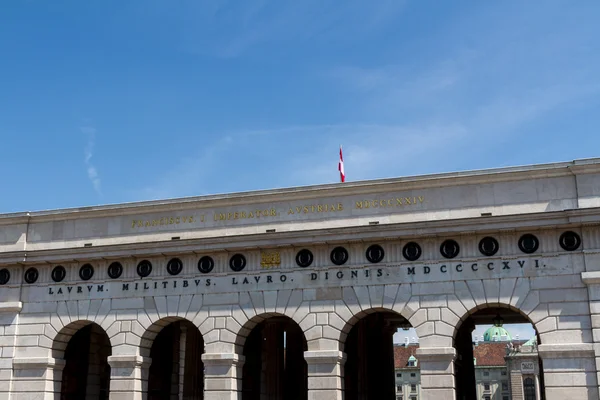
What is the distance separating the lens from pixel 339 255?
37281 millimetres

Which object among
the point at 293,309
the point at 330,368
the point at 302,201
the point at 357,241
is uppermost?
the point at 302,201

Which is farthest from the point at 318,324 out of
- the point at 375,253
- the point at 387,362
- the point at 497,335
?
the point at 497,335

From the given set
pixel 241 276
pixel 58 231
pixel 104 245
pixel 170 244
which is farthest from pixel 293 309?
pixel 58 231

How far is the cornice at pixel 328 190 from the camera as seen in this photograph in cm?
3547

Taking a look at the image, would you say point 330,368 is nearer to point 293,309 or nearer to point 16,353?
point 293,309

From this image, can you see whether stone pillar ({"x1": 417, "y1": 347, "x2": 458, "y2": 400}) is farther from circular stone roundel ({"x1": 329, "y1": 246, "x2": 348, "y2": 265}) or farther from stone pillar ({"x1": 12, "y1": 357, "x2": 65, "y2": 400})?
stone pillar ({"x1": 12, "y1": 357, "x2": 65, "y2": 400})

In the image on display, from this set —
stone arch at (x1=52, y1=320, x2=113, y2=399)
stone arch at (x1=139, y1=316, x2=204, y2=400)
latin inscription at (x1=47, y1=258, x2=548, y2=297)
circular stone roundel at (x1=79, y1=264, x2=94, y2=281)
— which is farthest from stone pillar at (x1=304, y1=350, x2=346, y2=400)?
circular stone roundel at (x1=79, y1=264, x2=94, y2=281)

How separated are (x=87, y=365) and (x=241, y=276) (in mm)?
13060

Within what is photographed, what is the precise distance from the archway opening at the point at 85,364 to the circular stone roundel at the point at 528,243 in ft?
79.0

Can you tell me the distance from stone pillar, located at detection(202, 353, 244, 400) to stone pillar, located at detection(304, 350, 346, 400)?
3.92m

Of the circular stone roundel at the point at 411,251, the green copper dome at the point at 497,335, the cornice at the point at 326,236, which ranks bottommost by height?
the circular stone roundel at the point at 411,251

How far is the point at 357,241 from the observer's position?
36.8 m

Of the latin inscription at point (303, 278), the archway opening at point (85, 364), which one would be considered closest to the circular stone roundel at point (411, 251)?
the latin inscription at point (303, 278)

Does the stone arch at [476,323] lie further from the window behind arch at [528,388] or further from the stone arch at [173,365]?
the window behind arch at [528,388]
